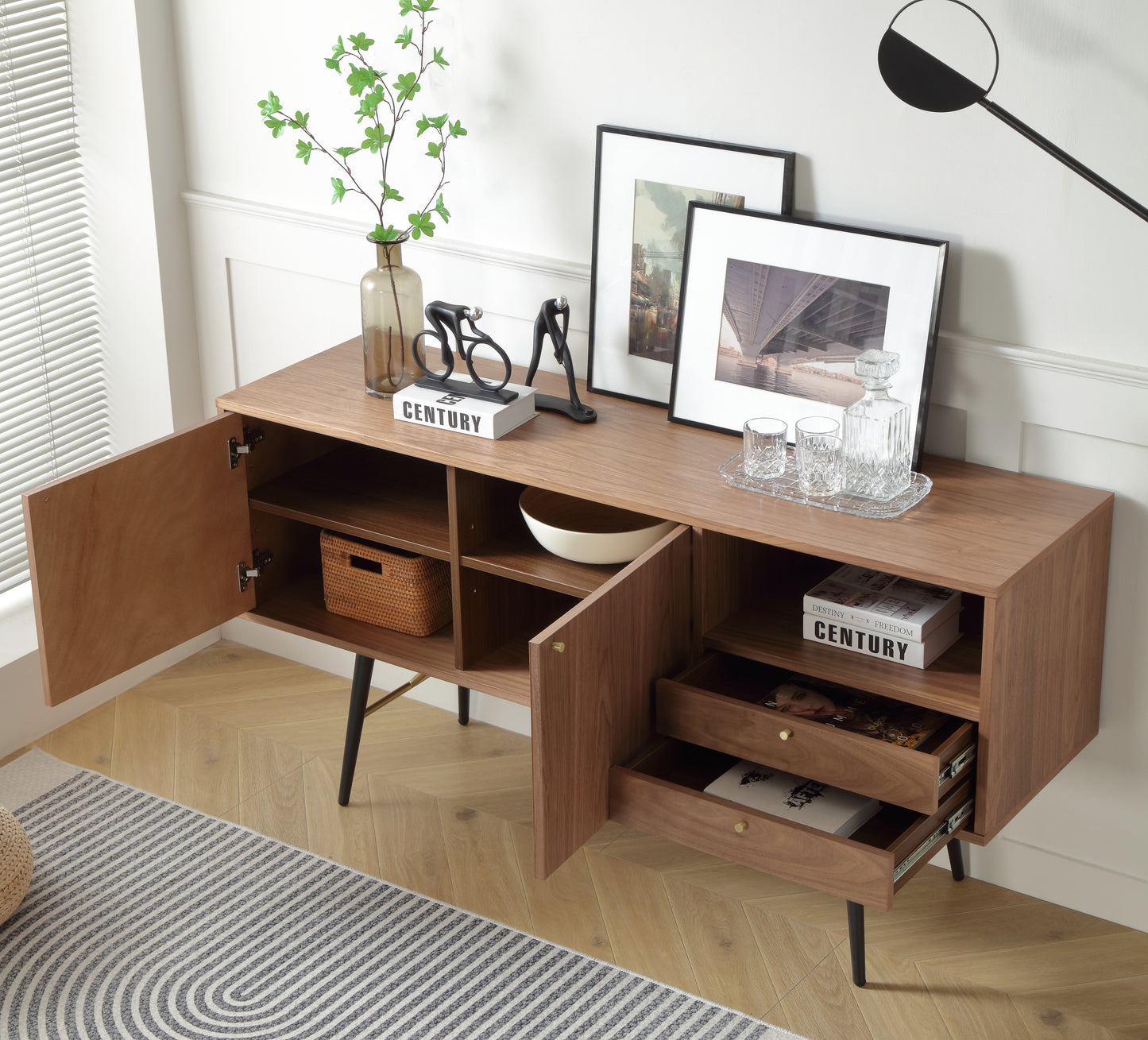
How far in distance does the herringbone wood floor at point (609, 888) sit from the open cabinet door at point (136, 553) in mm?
471

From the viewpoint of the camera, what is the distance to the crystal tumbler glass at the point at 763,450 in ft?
6.73

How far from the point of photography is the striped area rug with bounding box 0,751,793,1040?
7.04 feet

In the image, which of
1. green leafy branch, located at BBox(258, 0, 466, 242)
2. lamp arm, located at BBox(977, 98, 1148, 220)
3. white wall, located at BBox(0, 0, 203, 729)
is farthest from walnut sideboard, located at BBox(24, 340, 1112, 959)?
white wall, located at BBox(0, 0, 203, 729)

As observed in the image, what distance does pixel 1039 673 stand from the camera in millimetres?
1953

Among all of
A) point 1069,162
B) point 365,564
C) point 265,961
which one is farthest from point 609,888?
point 1069,162

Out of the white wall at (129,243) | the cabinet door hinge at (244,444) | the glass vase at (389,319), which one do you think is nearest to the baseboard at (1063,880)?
the glass vase at (389,319)

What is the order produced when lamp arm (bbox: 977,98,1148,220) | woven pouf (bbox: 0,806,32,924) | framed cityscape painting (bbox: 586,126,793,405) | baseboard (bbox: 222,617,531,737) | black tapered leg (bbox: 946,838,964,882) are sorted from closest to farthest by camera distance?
lamp arm (bbox: 977,98,1148,220)
framed cityscape painting (bbox: 586,126,793,405)
woven pouf (bbox: 0,806,32,924)
black tapered leg (bbox: 946,838,964,882)
baseboard (bbox: 222,617,531,737)

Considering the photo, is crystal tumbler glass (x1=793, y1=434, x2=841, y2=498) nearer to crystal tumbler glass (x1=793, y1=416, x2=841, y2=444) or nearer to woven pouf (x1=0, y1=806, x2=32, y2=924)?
crystal tumbler glass (x1=793, y1=416, x2=841, y2=444)

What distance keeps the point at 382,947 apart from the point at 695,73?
145 centimetres

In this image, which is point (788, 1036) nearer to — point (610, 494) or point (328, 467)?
point (610, 494)

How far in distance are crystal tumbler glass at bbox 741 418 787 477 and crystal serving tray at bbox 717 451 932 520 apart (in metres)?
0.01

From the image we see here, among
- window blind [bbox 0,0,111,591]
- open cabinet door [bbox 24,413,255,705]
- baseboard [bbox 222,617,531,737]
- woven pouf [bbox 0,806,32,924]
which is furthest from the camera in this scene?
baseboard [bbox 222,617,531,737]

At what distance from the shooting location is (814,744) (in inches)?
75.0

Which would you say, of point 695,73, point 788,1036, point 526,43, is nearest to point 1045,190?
point 695,73
